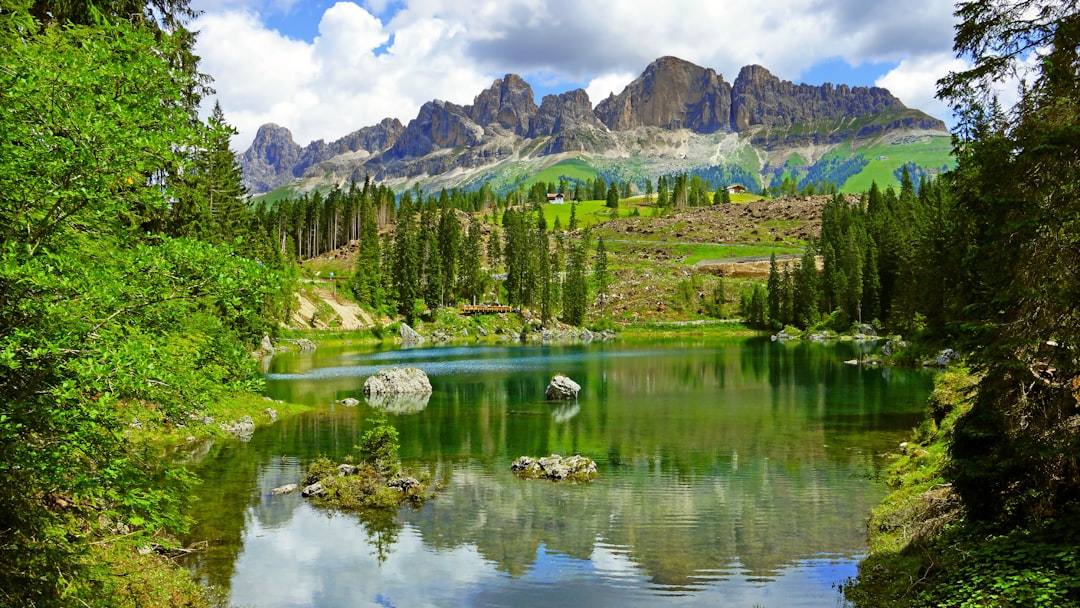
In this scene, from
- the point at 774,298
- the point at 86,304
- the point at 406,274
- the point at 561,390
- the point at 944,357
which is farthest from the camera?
the point at 774,298

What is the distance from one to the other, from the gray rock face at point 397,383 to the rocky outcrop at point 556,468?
25507 millimetres

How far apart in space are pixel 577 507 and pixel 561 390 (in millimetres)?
28963

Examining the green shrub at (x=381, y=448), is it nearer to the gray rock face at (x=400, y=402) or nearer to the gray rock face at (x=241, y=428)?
the gray rock face at (x=241, y=428)

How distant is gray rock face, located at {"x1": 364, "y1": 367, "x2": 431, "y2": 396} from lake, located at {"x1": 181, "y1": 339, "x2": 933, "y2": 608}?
1435 millimetres

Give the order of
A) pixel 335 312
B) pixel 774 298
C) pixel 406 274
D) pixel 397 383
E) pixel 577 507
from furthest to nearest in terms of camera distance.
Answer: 1. pixel 774 298
2. pixel 406 274
3. pixel 335 312
4. pixel 397 383
5. pixel 577 507

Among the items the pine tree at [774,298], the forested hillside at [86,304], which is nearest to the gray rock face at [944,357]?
the forested hillside at [86,304]

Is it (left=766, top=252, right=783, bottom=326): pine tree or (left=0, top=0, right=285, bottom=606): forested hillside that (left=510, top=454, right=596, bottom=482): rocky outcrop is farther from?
(left=766, top=252, right=783, bottom=326): pine tree

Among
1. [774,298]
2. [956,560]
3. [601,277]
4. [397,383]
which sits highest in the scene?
[601,277]

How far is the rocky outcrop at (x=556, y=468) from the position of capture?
2977 centimetres

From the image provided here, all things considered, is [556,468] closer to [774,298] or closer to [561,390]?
[561,390]

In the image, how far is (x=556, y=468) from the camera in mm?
30172

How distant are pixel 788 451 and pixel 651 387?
27023 mm

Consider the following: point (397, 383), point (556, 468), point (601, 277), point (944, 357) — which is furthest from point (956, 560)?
point (601, 277)

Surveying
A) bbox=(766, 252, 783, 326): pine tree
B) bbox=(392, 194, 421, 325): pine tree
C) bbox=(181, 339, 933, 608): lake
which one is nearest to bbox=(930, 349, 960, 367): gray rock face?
bbox=(181, 339, 933, 608): lake
